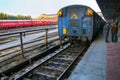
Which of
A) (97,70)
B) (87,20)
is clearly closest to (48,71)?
(97,70)

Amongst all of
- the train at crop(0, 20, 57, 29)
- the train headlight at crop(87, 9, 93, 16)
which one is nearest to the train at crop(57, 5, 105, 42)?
the train headlight at crop(87, 9, 93, 16)

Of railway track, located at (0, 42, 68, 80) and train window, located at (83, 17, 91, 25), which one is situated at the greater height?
train window, located at (83, 17, 91, 25)

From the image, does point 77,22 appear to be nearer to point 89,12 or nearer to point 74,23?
point 74,23

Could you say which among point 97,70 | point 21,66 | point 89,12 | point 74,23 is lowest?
point 21,66

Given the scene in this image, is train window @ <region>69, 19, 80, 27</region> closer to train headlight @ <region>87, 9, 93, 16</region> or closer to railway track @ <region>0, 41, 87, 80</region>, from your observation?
train headlight @ <region>87, 9, 93, 16</region>

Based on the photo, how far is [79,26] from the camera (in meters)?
10.7

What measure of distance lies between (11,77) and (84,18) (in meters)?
6.25

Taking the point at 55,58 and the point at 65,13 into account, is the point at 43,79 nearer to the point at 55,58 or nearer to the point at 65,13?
the point at 55,58

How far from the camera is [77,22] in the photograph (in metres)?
10.7

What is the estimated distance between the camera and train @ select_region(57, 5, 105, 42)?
10328 mm

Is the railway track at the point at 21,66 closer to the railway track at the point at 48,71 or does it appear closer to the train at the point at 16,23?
the railway track at the point at 48,71

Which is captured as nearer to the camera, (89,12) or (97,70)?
(97,70)

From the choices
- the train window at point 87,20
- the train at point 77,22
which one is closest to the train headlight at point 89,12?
the train at point 77,22

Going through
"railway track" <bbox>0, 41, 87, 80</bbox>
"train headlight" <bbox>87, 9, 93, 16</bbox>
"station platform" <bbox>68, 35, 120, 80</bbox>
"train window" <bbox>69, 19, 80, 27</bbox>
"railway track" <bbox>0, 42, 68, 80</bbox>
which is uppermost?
"train headlight" <bbox>87, 9, 93, 16</bbox>
